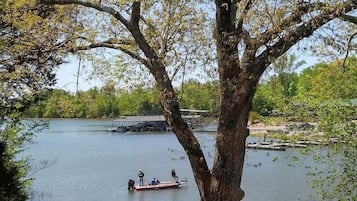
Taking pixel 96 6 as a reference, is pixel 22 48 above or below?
below

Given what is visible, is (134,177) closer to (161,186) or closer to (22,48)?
(161,186)

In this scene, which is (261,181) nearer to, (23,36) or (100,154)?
(100,154)

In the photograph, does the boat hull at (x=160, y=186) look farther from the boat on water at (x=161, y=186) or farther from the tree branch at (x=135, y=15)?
the tree branch at (x=135, y=15)

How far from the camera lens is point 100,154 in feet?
127

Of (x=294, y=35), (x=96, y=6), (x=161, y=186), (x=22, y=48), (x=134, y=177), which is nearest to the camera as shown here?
(x=294, y=35)

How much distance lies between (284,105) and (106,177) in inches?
683

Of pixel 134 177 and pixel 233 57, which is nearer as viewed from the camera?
pixel 233 57

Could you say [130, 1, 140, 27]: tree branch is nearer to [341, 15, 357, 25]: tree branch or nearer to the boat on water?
[341, 15, 357, 25]: tree branch

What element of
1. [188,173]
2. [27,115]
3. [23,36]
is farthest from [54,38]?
[188,173]

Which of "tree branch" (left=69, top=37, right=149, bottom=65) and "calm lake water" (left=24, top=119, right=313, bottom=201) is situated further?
"calm lake water" (left=24, top=119, right=313, bottom=201)

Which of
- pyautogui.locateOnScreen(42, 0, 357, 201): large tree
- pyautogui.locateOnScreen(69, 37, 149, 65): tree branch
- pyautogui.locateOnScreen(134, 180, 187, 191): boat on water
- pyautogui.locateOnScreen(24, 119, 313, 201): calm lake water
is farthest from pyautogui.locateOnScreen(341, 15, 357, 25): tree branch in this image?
pyautogui.locateOnScreen(134, 180, 187, 191): boat on water

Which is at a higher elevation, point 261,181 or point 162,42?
point 162,42

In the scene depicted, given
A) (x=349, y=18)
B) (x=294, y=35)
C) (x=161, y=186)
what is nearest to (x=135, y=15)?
(x=294, y=35)

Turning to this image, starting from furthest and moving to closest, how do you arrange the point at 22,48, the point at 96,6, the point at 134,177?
1. the point at 134,177
2. the point at 22,48
3. the point at 96,6
